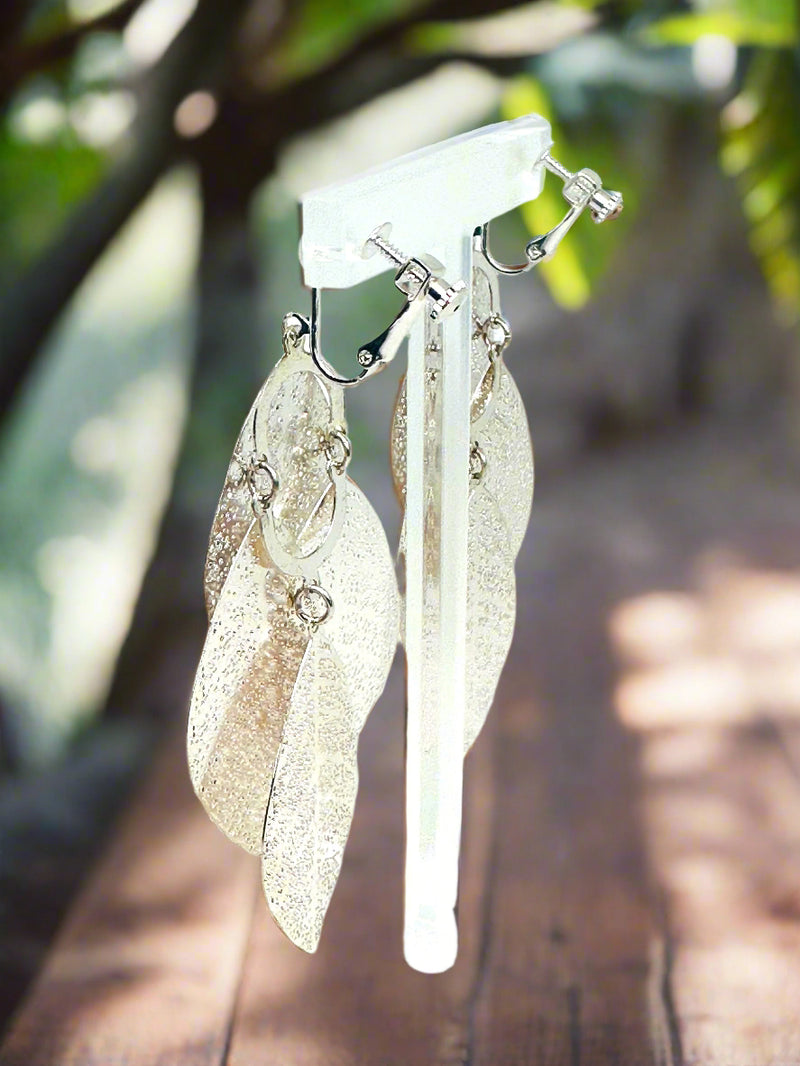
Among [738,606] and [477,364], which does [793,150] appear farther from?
[477,364]

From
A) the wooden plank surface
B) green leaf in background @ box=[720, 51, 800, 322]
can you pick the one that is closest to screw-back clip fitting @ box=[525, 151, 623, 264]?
the wooden plank surface

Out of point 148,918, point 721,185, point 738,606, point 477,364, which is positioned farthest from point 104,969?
point 721,185

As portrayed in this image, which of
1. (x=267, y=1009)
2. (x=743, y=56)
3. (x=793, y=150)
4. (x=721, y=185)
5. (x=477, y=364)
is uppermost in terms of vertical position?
(x=721, y=185)

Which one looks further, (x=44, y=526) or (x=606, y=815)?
(x=44, y=526)

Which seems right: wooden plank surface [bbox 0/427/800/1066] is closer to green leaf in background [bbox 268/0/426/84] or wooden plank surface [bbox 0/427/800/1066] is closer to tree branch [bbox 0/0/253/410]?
tree branch [bbox 0/0/253/410]

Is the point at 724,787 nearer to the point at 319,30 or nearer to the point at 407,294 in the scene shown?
the point at 407,294

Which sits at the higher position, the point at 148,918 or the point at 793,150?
the point at 793,150

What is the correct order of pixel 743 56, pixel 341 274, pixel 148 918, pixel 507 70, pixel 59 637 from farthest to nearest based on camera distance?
pixel 743 56 → pixel 59 637 → pixel 507 70 → pixel 148 918 → pixel 341 274
